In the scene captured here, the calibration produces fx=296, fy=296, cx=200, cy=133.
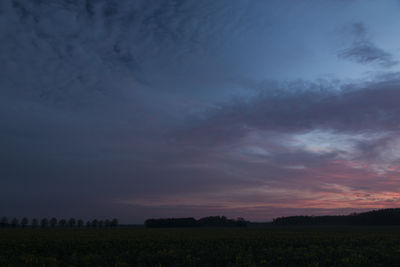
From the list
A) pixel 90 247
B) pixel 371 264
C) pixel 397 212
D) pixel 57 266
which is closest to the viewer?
pixel 57 266

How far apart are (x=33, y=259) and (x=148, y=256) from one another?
856 centimetres

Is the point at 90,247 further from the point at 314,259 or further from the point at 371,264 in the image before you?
the point at 371,264

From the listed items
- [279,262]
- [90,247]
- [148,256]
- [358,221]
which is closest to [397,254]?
[279,262]

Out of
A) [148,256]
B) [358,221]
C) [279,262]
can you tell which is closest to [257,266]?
[279,262]

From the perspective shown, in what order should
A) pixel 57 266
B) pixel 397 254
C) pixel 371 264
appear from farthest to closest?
pixel 397 254 < pixel 371 264 < pixel 57 266

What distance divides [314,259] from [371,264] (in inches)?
153

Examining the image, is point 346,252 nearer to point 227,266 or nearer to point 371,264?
point 371,264

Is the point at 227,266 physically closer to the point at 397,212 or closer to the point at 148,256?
the point at 148,256

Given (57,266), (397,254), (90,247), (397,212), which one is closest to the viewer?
(57,266)

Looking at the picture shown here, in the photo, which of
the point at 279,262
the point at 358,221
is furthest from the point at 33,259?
the point at 358,221

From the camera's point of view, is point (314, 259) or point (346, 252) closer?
point (314, 259)

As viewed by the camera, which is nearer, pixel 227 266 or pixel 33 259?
pixel 227 266

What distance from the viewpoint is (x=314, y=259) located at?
22.9 meters

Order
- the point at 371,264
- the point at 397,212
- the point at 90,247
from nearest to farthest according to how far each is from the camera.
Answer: the point at 371,264
the point at 90,247
the point at 397,212
